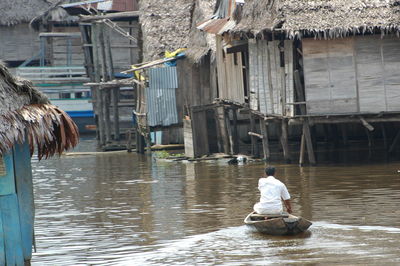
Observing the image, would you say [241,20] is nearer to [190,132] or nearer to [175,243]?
[190,132]

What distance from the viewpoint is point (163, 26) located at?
29141 mm

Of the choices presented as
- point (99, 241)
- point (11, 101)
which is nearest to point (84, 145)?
point (99, 241)

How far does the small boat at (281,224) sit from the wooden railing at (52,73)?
2623 centimetres

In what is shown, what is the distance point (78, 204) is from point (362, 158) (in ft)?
26.7

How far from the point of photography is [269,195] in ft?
Answer: 39.8

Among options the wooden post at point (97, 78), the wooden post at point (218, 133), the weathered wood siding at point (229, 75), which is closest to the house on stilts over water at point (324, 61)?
the weathered wood siding at point (229, 75)

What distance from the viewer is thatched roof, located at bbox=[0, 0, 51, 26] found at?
41.2 m

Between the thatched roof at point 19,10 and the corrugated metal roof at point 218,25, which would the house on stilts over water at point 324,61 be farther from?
the thatched roof at point 19,10

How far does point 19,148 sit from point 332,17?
11.2 m

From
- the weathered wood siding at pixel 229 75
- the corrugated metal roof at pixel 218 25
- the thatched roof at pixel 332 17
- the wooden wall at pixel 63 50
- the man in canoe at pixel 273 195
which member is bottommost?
the man in canoe at pixel 273 195

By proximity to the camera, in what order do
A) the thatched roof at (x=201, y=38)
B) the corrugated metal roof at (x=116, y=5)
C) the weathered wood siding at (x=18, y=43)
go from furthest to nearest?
the weathered wood siding at (x=18, y=43) → the corrugated metal roof at (x=116, y=5) → the thatched roof at (x=201, y=38)

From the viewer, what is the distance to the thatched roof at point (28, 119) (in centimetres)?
910

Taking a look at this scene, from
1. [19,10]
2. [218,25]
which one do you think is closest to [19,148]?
[218,25]

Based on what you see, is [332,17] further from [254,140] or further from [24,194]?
[24,194]
